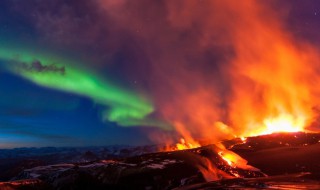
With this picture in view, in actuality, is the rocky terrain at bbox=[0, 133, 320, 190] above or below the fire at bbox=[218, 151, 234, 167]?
below

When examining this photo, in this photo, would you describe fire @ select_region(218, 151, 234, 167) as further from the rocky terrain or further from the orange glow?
the rocky terrain

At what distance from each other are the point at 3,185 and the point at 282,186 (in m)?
19.6

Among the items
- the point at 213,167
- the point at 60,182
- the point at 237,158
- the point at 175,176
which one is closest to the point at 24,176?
the point at 60,182

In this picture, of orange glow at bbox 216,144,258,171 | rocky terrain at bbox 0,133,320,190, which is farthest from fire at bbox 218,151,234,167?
rocky terrain at bbox 0,133,320,190

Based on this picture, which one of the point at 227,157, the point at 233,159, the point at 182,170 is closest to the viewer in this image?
the point at 182,170

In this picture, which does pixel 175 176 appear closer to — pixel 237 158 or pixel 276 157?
pixel 237 158

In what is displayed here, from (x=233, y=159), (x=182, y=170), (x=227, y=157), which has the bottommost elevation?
(x=182, y=170)

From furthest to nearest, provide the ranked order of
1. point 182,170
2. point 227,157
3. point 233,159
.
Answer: point 227,157 → point 233,159 → point 182,170

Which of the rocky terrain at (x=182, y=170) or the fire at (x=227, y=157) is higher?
the fire at (x=227, y=157)

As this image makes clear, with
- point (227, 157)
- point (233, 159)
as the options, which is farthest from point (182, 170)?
point (233, 159)

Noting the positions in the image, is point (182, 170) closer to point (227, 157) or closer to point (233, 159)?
point (227, 157)

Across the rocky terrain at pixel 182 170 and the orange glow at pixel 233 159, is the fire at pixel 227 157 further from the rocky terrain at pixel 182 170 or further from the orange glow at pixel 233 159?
the rocky terrain at pixel 182 170

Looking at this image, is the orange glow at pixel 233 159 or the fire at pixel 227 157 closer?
the orange glow at pixel 233 159

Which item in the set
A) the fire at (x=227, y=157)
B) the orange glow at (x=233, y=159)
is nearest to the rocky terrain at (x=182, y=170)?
the orange glow at (x=233, y=159)
